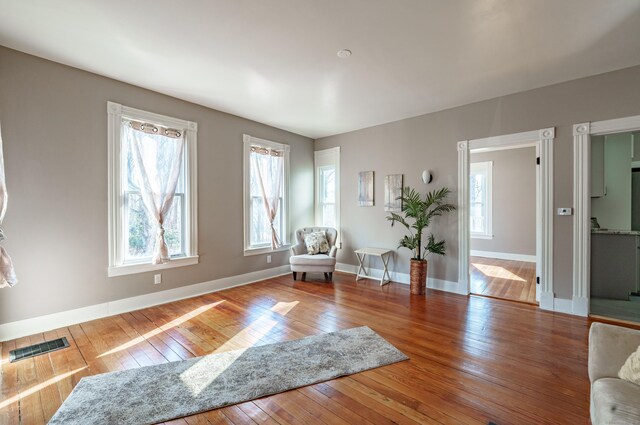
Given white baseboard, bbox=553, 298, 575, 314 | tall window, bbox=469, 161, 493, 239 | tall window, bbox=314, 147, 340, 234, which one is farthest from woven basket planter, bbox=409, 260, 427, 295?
tall window, bbox=469, 161, 493, 239

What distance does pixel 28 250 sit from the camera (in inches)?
109

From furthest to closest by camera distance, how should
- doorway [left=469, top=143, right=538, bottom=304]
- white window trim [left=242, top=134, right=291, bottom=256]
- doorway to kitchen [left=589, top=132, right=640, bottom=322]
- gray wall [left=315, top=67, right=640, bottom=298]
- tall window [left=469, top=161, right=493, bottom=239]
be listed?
tall window [left=469, top=161, right=493, bottom=239], doorway [left=469, top=143, right=538, bottom=304], white window trim [left=242, top=134, right=291, bottom=256], doorway to kitchen [left=589, top=132, right=640, bottom=322], gray wall [left=315, top=67, right=640, bottom=298]

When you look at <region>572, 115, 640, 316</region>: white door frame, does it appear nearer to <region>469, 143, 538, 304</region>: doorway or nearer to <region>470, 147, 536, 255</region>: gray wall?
<region>469, 143, 538, 304</region>: doorway

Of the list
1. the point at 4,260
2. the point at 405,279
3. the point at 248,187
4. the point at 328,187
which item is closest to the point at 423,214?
the point at 405,279

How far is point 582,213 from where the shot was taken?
3.24 m

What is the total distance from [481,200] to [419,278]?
421cm

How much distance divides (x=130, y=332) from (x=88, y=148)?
206 centimetres

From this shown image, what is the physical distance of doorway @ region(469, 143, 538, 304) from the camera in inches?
248

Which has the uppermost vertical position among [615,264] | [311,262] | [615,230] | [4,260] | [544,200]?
[544,200]

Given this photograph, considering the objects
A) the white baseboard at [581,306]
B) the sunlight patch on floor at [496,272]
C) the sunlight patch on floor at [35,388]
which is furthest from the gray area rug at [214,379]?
the sunlight patch on floor at [496,272]

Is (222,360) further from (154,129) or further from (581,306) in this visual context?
(581,306)

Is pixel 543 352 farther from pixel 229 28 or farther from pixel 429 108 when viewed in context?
pixel 229 28

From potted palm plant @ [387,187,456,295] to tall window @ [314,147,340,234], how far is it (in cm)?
153

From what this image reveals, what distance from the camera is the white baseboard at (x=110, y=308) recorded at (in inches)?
107
